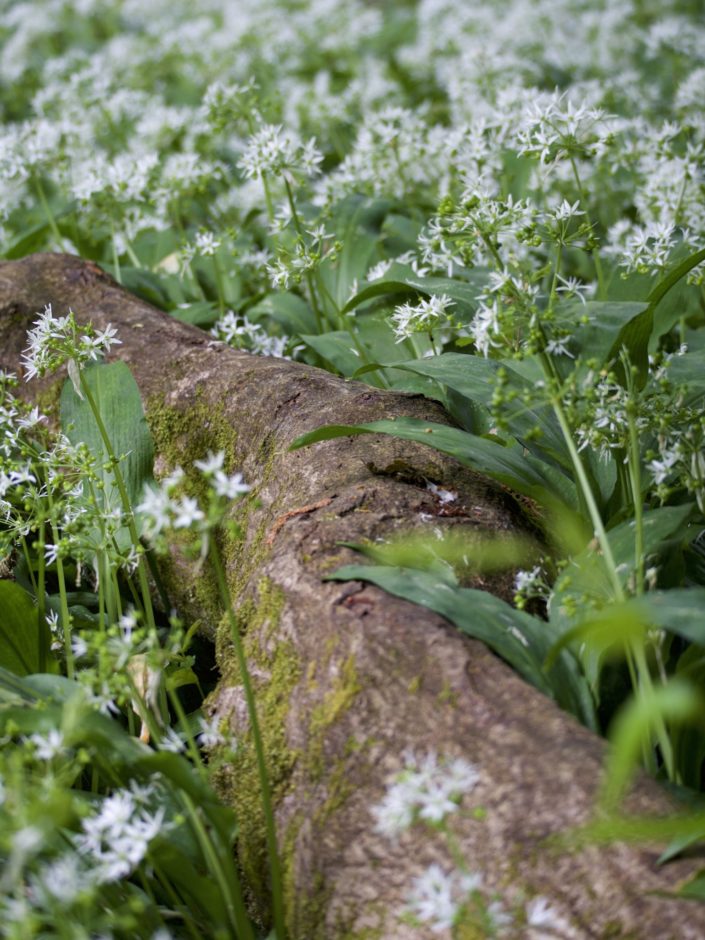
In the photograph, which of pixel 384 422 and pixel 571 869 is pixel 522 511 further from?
pixel 571 869

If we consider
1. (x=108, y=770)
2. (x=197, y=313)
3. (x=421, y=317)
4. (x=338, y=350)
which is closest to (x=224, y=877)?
(x=108, y=770)

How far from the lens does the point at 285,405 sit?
3.04 meters

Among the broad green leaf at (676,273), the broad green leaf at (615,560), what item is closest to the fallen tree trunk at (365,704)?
the broad green leaf at (615,560)

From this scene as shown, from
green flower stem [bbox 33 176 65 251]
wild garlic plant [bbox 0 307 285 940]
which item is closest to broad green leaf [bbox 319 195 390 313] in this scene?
green flower stem [bbox 33 176 65 251]

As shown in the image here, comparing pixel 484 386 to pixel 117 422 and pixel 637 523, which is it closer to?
pixel 637 523

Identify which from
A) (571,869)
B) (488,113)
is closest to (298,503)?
(571,869)

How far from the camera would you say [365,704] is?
2047 millimetres

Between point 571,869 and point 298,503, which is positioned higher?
point 298,503

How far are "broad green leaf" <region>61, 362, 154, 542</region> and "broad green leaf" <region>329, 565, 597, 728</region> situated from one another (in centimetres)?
111

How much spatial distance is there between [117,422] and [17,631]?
84 centimetres

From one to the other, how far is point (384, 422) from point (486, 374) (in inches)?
12.6

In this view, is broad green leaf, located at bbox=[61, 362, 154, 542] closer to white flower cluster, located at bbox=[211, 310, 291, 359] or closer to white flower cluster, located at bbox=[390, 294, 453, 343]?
white flower cluster, located at bbox=[211, 310, 291, 359]

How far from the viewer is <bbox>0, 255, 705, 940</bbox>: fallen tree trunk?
1.76 m

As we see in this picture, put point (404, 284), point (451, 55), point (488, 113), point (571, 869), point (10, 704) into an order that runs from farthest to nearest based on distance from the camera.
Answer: point (451, 55)
point (488, 113)
point (404, 284)
point (10, 704)
point (571, 869)
